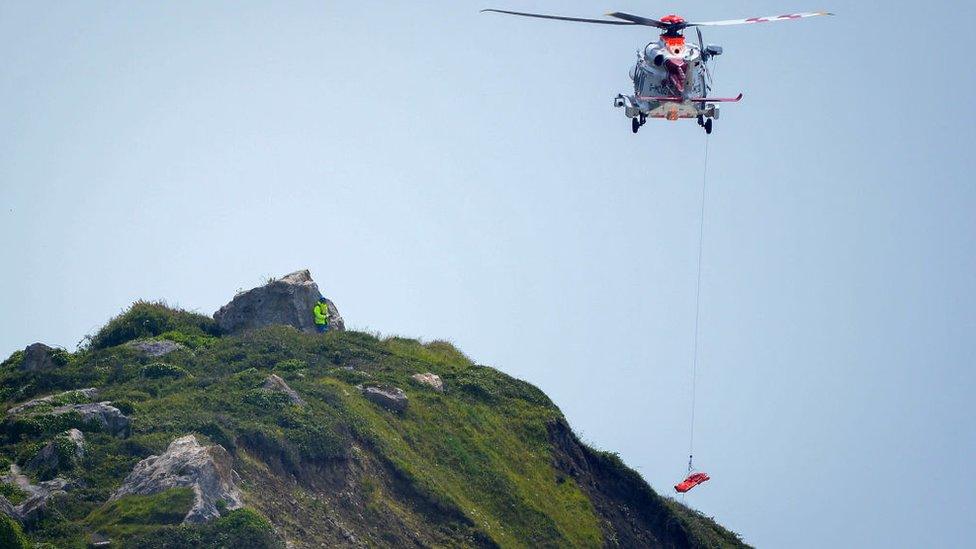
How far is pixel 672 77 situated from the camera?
60.4 metres

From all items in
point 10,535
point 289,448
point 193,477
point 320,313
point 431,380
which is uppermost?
point 320,313

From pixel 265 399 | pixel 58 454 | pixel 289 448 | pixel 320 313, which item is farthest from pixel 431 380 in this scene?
pixel 58 454

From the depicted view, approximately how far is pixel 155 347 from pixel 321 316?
26.9ft

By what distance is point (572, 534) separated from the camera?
58.7 metres

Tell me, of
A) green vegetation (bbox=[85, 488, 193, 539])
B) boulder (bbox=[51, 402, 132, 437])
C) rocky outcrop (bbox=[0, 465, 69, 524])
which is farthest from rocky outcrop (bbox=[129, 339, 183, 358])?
green vegetation (bbox=[85, 488, 193, 539])

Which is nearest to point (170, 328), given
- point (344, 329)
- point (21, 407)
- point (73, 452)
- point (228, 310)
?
point (228, 310)

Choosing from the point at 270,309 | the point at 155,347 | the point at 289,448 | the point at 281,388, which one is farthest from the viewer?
the point at 270,309

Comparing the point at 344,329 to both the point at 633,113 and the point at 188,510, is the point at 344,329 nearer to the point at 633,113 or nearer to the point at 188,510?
the point at 633,113

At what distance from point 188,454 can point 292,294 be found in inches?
813

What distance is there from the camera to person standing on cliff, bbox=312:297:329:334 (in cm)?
6706

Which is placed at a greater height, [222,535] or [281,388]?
[281,388]

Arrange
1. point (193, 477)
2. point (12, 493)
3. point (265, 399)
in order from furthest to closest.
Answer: point (265, 399)
point (193, 477)
point (12, 493)

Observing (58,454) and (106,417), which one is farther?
(106,417)

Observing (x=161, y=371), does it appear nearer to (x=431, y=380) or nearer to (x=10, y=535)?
(x=431, y=380)
